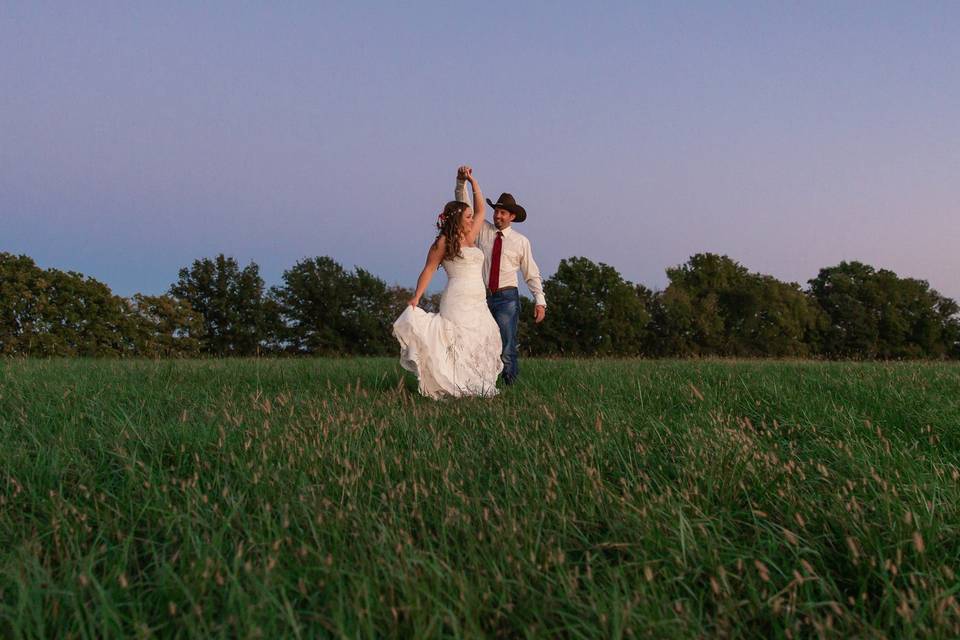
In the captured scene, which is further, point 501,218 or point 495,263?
point 501,218

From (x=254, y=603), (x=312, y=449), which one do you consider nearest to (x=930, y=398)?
(x=312, y=449)

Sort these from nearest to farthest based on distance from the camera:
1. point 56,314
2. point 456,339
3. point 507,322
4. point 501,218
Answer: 1. point 456,339
2. point 507,322
3. point 501,218
4. point 56,314

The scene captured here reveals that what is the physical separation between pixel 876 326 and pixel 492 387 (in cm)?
5390

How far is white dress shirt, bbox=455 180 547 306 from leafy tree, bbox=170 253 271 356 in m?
33.0

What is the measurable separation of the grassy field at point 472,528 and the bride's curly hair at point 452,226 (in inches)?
115

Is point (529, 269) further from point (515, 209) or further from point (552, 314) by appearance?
point (552, 314)

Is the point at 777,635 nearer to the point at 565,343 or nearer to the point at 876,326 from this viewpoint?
the point at 565,343

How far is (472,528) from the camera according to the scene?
2922mm

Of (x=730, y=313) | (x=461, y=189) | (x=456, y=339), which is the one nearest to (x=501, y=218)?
(x=461, y=189)

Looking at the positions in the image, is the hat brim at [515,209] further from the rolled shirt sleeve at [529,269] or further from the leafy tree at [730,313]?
the leafy tree at [730,313]

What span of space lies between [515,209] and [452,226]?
2.17 meters

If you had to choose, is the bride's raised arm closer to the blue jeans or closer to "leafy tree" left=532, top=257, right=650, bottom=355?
the blue jeans

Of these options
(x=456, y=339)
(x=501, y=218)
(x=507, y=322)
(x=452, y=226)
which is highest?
(x=501, y=218)

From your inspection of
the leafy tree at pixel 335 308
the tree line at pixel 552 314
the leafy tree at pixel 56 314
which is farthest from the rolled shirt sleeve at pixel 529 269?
the leafy tree at pixel 335 308
